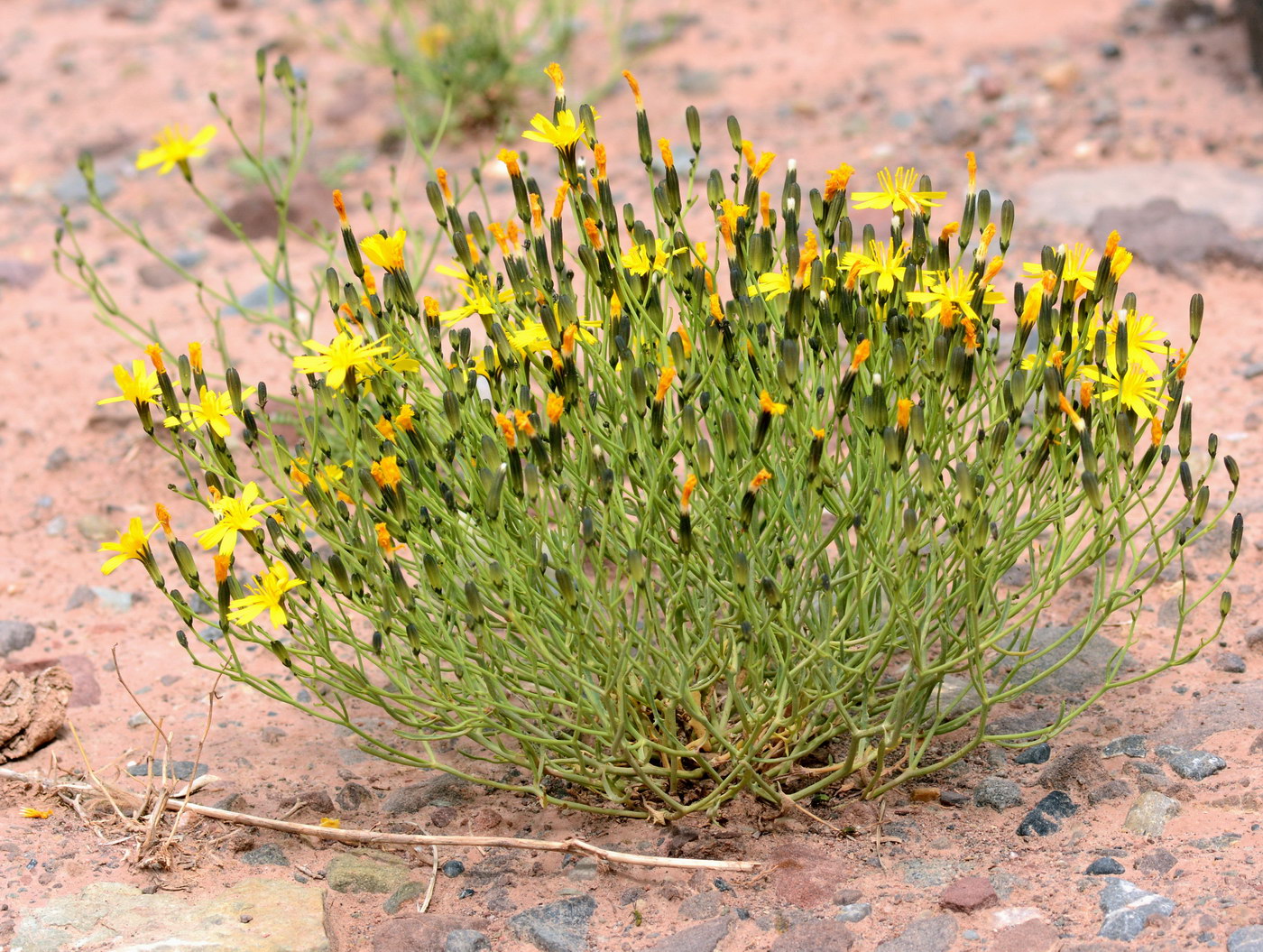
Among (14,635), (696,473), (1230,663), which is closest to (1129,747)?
(1230,663)

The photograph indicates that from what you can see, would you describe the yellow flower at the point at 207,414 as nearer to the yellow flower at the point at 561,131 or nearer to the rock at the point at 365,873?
the yellow flower at the point at 561,131

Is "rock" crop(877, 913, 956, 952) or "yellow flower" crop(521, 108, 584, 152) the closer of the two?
"rock" crop(877, 913, 956, 952)

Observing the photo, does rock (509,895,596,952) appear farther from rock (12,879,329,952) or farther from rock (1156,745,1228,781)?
rock (1156,745,1228,781)

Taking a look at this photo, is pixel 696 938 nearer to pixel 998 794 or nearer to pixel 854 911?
pixel 854 911

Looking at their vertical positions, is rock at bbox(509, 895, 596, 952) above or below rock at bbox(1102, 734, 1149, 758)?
below

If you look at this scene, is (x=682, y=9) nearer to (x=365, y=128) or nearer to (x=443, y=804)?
(x=365, y=128)

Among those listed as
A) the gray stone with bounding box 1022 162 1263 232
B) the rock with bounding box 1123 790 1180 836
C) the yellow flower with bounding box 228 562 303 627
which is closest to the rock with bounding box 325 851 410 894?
the yellow flower with bounding box 228 562 303 627

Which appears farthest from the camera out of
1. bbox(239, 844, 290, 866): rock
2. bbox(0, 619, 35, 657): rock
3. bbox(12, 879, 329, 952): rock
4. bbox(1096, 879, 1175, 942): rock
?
bbox(0, 619, 35, 657): rock
